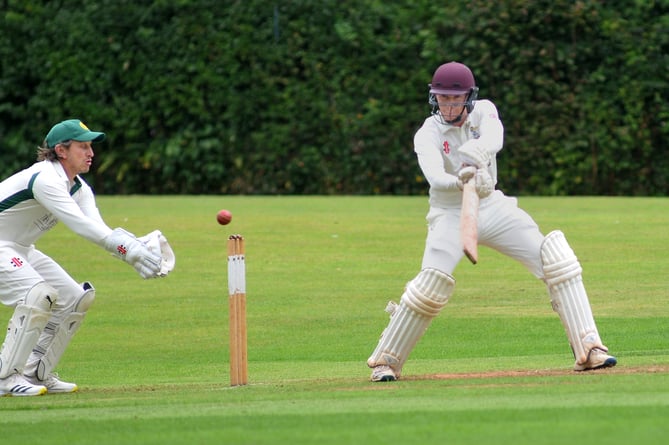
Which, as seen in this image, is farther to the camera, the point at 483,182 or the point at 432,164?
the point at 432,164

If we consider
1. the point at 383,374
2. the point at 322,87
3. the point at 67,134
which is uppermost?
the point at 322,87

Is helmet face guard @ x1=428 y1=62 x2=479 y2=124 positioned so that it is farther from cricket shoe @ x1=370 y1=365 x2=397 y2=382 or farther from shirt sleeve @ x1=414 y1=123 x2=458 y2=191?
cricket shoe @ x1=370 y1=365 x2=397 y2=382

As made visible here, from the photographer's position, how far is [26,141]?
89.7ft

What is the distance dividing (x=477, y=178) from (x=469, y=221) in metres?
0.31

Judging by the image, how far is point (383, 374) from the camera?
916 cm

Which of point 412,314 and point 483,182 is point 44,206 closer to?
point 412,314

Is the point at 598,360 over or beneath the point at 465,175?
beneath

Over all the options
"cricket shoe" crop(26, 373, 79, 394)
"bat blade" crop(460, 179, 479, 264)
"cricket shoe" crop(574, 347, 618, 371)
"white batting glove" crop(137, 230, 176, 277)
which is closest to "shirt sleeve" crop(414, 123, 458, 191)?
"bat blade" crop(460, 179, 479, 264)

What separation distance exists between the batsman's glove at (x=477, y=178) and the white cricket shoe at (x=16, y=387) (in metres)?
2.99

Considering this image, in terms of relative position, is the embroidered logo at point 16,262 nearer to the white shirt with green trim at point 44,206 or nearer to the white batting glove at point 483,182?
the white shirt with green trim at point 44,206

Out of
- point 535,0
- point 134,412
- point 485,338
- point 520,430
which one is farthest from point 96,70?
point 520,430

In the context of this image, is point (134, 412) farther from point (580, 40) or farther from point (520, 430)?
point (580, 40)

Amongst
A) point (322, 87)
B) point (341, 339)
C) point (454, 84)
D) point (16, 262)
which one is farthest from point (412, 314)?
point (322, 87)

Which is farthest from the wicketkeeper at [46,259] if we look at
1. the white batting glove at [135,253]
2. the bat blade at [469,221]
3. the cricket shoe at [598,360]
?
the cricket shoe at [598,360]
